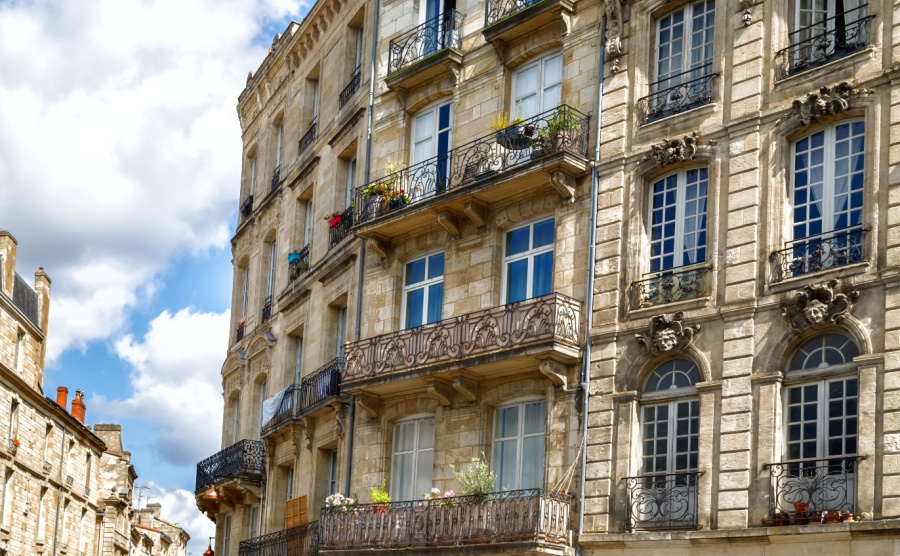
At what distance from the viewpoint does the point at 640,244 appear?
64.2 feet

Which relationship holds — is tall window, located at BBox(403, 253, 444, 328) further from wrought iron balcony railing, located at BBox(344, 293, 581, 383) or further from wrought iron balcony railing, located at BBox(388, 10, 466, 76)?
wrought iron balcony railing, located at BBox(388, 10, 466, 76)

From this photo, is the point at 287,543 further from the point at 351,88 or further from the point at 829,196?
the point at 829,196

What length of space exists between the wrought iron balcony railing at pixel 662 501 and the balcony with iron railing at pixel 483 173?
482cm

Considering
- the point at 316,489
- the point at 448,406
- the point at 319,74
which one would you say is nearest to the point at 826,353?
the point at 448,406

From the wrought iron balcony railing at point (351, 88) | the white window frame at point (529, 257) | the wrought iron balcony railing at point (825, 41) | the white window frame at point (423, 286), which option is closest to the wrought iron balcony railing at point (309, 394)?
the white window frame at point (423, 286)

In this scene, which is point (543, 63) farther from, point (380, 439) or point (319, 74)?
point (319, 74)

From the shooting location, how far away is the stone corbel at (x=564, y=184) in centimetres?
2059

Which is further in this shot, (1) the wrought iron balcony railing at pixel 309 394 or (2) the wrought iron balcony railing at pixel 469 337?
(1) the wrought iron balcony railing at pixel 309 394

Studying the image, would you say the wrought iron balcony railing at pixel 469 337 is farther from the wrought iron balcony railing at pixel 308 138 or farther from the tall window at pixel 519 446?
the wrought iron balcony railing at pixel 308 138

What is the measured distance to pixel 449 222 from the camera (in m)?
22.6

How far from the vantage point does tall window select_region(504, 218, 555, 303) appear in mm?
21266

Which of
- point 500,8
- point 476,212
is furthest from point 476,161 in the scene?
point 500,8

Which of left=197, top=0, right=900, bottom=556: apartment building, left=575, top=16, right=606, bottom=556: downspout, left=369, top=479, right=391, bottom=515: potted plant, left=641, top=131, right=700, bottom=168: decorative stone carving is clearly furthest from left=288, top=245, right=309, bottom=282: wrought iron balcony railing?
left=641, top=131, right=700, bottom=168: decorative stone carving

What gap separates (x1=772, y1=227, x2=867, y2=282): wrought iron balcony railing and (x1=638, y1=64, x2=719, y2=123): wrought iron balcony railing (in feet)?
8.99
